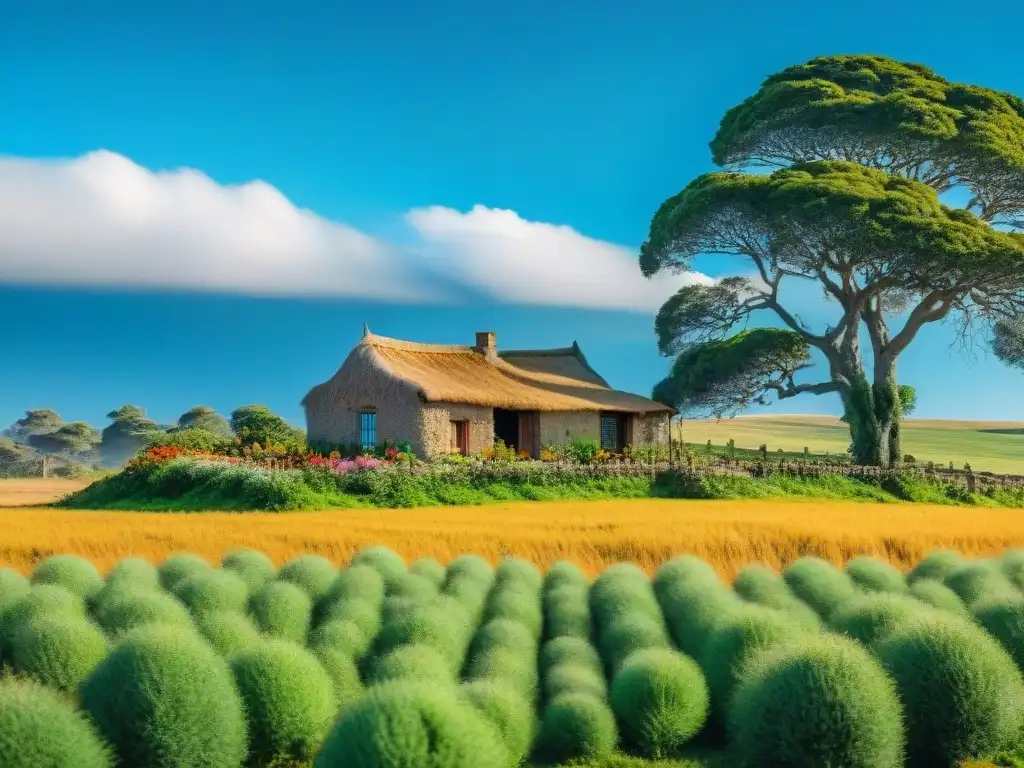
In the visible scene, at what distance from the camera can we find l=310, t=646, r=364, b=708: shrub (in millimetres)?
7836

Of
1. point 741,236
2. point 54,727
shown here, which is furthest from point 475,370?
point 54,727

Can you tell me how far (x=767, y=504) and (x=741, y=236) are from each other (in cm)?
1510

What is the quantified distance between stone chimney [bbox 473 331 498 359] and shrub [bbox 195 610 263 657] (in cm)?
2943

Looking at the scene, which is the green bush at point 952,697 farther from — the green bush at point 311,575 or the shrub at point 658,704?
the green bush at point 311,575

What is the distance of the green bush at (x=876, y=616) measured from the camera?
8.18m

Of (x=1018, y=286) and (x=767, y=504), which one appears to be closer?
(x=767, y=504)

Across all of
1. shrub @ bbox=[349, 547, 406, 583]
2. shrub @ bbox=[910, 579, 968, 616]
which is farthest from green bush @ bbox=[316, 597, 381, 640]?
shrub @ bbox=[910, 579, 968, 616]

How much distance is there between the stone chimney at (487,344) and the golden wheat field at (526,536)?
55.6 ft

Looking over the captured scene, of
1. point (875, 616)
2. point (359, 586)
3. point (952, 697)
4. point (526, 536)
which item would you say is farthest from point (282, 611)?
point (526, 536)

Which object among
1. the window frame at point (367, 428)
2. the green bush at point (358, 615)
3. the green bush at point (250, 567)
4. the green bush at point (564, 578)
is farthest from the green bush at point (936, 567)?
the window frame at point (367, 428)

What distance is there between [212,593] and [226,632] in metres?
1.60

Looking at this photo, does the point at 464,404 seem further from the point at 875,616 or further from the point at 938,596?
the point at 875,616

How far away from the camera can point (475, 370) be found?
35.8 meters

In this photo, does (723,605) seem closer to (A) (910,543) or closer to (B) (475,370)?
(A) (910,543)
